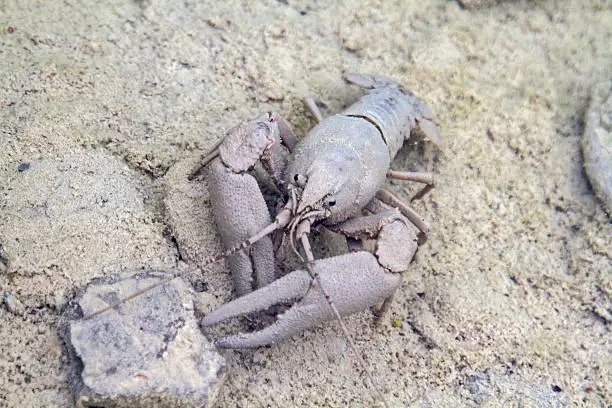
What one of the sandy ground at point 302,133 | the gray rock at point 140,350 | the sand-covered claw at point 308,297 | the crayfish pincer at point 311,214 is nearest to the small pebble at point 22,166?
the sandy ground at point 302,133

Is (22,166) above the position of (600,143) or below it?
below

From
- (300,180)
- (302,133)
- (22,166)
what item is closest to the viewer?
(22,166)

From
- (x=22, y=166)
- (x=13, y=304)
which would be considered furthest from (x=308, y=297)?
(x=22, y=166)

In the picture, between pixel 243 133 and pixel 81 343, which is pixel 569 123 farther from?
pixel 81 343

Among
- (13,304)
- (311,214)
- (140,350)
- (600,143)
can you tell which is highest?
(600,143)

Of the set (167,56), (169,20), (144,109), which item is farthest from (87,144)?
(169,20)

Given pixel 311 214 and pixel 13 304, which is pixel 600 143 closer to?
pixel 311 214

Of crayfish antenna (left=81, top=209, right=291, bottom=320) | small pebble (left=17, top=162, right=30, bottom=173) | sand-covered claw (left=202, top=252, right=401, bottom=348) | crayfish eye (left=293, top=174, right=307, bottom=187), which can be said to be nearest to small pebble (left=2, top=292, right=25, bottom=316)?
crayfish antenna (left=81, top=209, right=291, bottom=320)

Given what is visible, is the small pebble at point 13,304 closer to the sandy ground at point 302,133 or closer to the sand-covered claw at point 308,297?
the sandy ground at point 302,133
